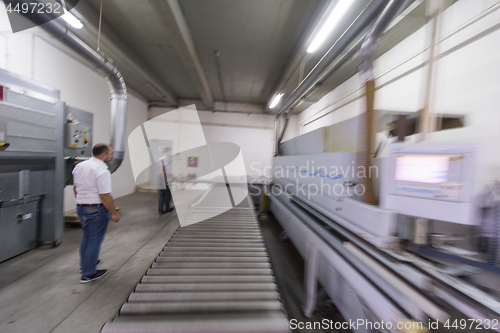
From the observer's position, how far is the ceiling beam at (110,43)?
11.3ft

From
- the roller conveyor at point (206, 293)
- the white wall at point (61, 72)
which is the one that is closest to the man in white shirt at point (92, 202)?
the roller conveyor at point (206, 293)

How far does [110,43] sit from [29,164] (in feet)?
9.23

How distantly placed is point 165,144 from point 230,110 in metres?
3.11

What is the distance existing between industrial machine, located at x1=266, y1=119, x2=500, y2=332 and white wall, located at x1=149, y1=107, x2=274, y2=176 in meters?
7.14

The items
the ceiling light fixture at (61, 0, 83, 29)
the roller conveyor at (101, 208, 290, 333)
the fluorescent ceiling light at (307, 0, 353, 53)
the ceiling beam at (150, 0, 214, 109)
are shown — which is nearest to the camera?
the roller conveyor at (101, 208, 290, 333)

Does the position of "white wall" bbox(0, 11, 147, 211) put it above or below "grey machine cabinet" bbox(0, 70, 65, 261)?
above

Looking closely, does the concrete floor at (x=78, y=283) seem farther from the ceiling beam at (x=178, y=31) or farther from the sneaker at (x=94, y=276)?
the ceiling beam at (x=178, y=31)

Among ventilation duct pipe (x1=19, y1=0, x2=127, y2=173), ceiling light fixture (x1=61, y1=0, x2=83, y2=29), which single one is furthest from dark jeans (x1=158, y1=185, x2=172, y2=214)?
ceiling light fixture (x1=61, y1=0, x2=83, y2=29)

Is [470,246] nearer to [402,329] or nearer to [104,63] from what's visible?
[402,329]

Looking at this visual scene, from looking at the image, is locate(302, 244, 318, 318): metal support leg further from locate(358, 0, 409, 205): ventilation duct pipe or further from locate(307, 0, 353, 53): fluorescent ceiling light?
locate(307, 0, 353, 53): fluorescent ceiling light

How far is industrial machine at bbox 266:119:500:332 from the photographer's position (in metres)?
0.96

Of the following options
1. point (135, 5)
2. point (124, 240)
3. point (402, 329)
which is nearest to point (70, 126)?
point (124, 240)

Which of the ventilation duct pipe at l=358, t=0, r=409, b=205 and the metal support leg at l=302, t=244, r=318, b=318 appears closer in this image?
the ventilation duct pipe at l=358, t=0, r=409, b=205

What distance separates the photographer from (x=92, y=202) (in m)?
2.16
